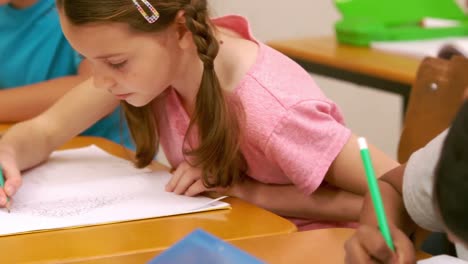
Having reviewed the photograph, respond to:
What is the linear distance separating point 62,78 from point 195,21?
2.10ft

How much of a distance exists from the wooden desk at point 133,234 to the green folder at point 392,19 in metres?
1.27

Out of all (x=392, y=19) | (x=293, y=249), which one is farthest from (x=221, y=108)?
(x=392, y=19)

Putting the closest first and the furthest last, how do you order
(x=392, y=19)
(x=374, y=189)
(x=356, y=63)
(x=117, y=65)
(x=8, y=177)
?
(x=374, y=189) < (x=117, y=65) < (x=8, y=177) < (x=356, y=63) < (x=392, y=19)

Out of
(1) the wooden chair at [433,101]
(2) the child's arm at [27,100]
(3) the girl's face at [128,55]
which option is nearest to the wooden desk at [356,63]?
(1) the wooden chair at [433,101]

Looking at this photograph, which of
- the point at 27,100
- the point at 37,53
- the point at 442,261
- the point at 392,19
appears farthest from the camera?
the point at 392,19

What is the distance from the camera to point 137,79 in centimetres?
126

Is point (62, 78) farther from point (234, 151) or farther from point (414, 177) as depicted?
point (414, 177)

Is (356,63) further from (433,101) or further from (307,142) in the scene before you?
(307,142)

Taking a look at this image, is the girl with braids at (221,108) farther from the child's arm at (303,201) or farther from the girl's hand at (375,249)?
the girl's hand at (375,249)

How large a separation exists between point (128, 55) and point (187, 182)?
0.71 ft

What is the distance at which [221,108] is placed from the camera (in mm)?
1310

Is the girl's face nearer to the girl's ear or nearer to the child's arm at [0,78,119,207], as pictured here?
the girl's ear

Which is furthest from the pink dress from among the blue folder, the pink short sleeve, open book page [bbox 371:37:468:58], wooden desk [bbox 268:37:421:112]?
open book page [bbox 371:37:468:58]

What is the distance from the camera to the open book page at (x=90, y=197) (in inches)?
47.5
